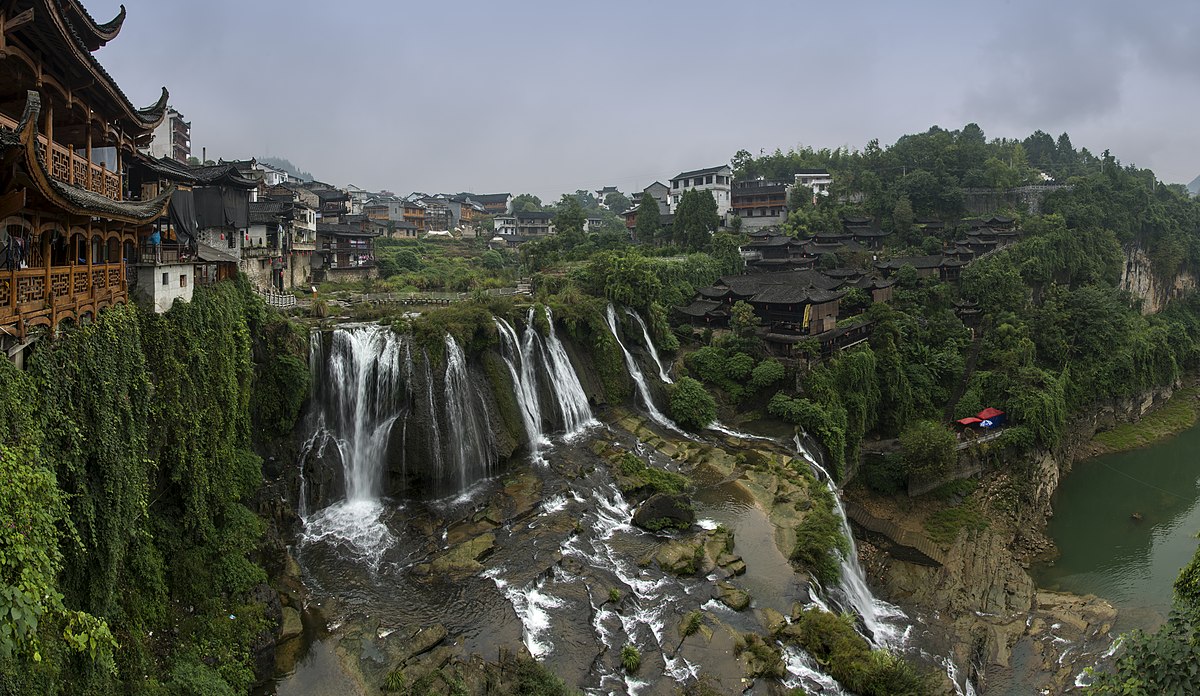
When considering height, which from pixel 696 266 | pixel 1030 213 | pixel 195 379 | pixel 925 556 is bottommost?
pixel 925 556

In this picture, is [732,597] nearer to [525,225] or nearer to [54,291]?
[54,291]

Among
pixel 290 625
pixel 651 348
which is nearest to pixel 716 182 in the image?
pixel 651 348

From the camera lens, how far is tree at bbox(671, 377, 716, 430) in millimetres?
37031

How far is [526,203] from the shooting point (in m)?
119

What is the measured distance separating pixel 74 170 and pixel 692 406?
28732mm

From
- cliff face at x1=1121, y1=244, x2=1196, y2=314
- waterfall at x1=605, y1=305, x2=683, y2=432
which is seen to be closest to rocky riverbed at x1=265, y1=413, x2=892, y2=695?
waterfall at x1=605, y1=305, x2=683, y2=432

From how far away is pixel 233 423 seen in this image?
21.8m

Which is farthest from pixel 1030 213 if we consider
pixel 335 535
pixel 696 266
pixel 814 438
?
pixel 335 535

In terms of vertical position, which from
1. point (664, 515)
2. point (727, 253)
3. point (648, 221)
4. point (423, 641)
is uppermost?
point (648, 221)

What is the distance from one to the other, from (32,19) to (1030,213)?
270 ft

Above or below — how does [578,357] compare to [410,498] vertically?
above

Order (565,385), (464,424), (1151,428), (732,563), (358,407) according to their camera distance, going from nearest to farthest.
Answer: (732,563) < (358,407) < (464,424) < (565,385) < (1151,428)

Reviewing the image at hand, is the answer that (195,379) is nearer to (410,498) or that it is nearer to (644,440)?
(410,498)

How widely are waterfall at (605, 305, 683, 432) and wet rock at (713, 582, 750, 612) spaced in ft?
49.7
